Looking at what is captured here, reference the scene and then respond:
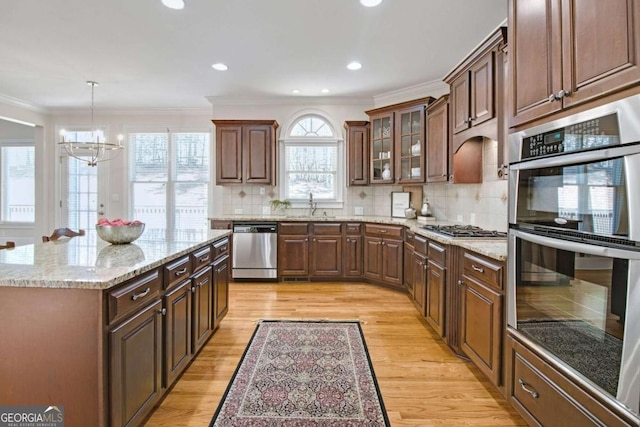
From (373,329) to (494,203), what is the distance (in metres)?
1.62

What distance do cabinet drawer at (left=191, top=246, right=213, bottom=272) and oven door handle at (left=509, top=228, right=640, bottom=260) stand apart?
6.42 ft

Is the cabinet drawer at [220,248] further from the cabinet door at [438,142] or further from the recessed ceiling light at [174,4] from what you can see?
the cabinet door at [438,142]

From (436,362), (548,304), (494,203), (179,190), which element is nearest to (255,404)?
Answer: (436,362)

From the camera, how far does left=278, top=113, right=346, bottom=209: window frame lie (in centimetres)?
522

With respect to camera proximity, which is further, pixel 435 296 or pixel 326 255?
pixel 326 255

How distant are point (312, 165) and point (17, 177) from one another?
18.3ft

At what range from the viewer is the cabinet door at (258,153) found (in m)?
4.96

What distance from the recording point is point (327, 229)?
4641 millimetres

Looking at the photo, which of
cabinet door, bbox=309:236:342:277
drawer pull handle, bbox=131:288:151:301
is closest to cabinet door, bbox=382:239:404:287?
cabinet door, bbox=309:236:342:277

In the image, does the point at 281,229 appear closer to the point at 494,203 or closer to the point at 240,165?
the point at 240,165

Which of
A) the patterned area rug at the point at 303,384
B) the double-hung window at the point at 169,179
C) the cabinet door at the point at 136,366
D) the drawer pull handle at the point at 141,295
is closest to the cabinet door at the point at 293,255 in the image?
the patterned area rug at the point at 303,384

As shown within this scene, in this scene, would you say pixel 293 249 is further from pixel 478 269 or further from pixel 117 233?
pixel 478 269

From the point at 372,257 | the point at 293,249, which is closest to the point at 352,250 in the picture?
the point at 372,257

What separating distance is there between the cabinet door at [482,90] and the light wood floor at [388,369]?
1889mm
